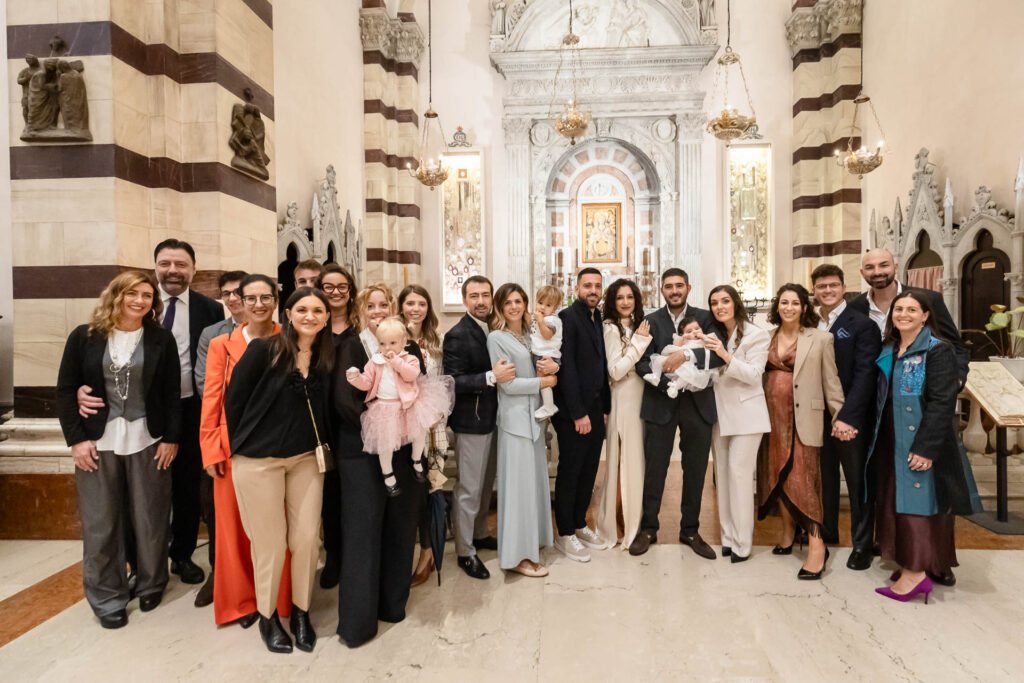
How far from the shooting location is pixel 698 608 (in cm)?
321

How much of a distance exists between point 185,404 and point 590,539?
297cm

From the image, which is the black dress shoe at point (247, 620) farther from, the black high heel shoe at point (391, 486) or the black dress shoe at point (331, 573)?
the black high heel shoe at point (391, 486)

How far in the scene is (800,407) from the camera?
3676mm

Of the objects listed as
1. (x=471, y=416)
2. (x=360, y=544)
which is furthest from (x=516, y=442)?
(x=360, y=544)

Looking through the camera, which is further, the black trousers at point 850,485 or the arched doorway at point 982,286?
the arched doorway at point 982,286

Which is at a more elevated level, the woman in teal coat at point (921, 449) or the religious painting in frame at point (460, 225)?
the religious painting in frame at point (460, 225)

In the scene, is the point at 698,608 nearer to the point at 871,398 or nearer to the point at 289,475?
the point at 871,398

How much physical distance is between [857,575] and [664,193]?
29.7 feet

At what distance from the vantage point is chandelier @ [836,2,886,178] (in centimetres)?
861

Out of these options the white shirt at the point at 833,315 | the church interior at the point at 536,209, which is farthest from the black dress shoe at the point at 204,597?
the white shirt at the point at 833,315

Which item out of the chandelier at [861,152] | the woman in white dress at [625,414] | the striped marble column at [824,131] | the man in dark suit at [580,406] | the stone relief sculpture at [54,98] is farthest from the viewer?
the striped marble column at [824,131]

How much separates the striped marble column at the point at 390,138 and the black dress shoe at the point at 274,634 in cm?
805

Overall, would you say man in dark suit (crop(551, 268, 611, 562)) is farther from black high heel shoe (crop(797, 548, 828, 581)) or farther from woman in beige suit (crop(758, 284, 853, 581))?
black high heel shoe (crop(797, 548, 828, 581))

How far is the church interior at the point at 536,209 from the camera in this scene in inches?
117
